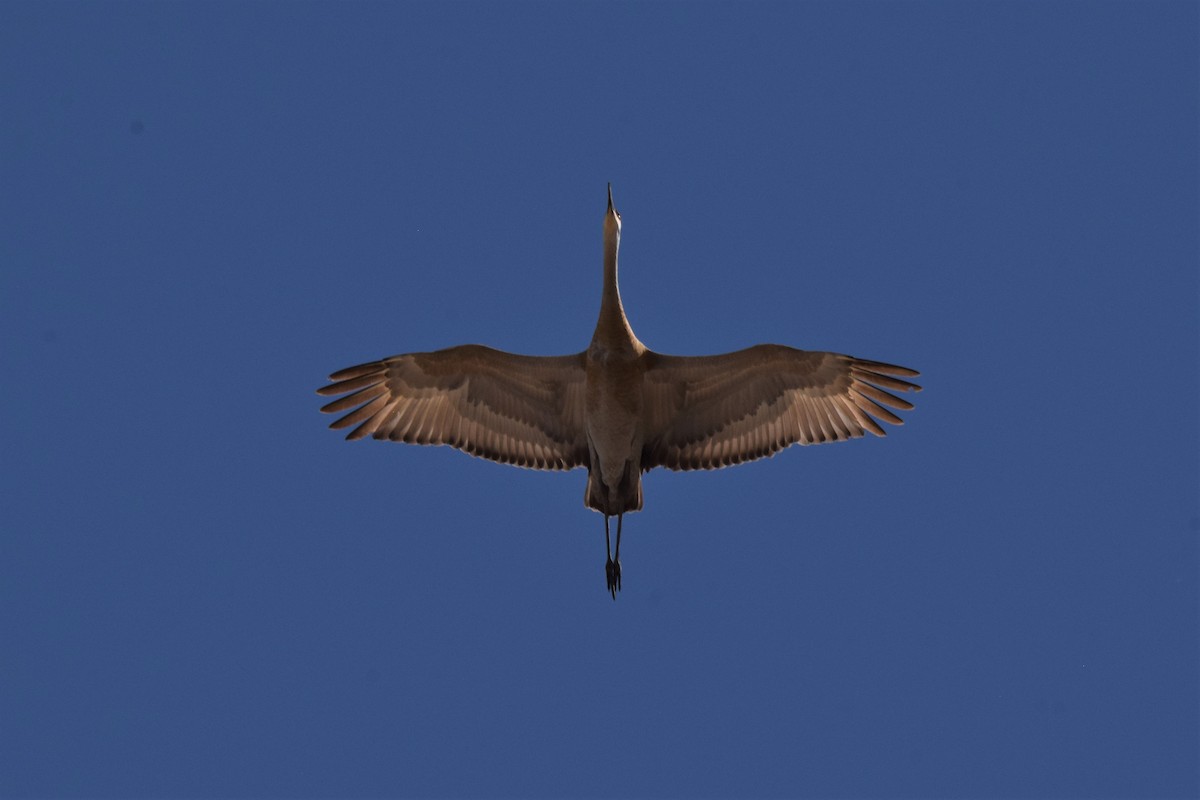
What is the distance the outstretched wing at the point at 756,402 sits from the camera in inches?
753

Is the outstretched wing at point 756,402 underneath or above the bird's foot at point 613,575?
above

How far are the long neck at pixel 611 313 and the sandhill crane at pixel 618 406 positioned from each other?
0.26m

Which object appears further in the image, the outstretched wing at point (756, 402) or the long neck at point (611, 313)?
the outstretched wing at point (756, 402)

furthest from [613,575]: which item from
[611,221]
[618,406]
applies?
[611,221]

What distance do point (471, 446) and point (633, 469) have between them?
6.56 ft

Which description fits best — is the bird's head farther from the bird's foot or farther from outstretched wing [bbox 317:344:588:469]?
the bird's foot

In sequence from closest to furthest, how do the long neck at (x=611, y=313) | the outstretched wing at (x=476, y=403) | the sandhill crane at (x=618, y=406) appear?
the long neck at (x=611, y=313)
the sandhill crane at (x=618, y=406)
the outstretched wing at (x=476, y=403)

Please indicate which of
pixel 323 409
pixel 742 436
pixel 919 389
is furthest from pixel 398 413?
pixel 919 389

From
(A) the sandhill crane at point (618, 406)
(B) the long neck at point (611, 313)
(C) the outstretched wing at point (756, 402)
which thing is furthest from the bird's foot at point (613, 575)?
(B) the long neck at point (611, 313)

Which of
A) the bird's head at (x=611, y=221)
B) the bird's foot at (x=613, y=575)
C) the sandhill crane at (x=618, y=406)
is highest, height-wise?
the bird's head at (x=611, y=221)

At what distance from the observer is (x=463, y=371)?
1952cm

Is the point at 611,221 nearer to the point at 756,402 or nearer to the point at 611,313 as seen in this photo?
the point at 611,313

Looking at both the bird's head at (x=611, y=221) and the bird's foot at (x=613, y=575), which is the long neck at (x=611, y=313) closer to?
the bird's head at (x=611, y=221)

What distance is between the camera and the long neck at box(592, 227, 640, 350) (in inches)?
722
